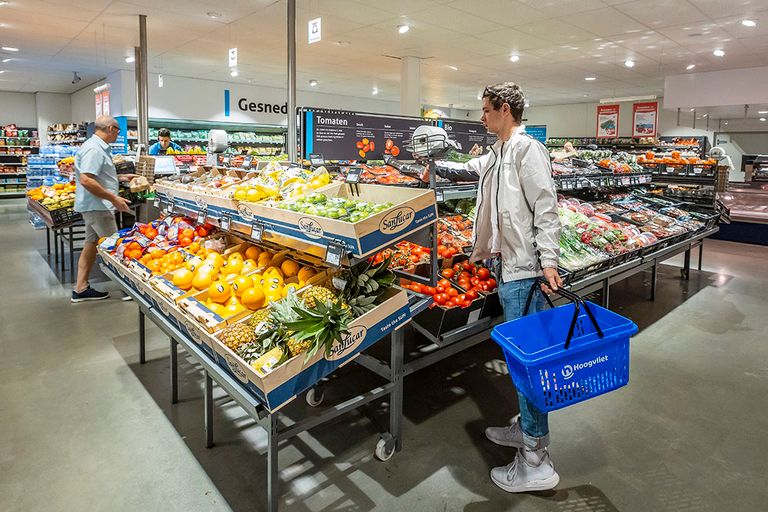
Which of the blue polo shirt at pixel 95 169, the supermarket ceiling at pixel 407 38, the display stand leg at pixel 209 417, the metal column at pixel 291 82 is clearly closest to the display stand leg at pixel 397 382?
the display stand leg at pixel 209 417

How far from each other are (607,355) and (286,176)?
80.8 inches

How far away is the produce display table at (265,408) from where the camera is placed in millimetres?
1985

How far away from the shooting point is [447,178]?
3699 mm

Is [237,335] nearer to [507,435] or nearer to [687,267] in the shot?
[507,435]

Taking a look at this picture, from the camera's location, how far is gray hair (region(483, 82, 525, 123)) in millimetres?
2332

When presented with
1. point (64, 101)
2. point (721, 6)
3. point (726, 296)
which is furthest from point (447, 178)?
point (64, 101)

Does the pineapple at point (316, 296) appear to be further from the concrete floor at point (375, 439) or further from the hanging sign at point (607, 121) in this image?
the hanging sign at point (607, 121)

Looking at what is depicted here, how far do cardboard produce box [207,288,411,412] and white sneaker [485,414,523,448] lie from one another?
89 centimetres

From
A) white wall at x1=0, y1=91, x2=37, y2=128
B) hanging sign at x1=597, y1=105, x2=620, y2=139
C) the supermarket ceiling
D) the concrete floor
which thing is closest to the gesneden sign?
the supermarket ceiling

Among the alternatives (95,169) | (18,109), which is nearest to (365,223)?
(95,169)

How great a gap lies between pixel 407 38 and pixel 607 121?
667 centimetres

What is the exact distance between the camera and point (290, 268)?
2.78 metres

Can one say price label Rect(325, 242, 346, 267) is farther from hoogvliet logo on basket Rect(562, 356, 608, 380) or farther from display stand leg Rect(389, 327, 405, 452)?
hoogvliet logo on basket Rect(562, 356, 608, 380)

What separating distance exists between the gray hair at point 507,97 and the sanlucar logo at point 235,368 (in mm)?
1567
